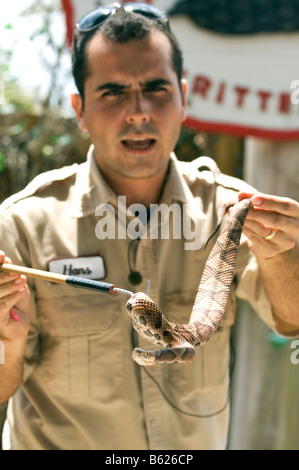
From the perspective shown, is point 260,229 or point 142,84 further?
point 142,84

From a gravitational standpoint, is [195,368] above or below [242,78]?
below

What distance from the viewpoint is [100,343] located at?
2.53 meters

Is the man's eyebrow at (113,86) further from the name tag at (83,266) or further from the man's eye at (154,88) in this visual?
the name tag at (83,266)

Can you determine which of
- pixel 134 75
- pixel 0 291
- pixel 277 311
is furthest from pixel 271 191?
pixel 0 291

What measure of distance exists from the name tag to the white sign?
1587mm

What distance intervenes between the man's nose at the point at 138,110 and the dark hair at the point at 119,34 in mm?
263

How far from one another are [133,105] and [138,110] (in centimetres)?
3

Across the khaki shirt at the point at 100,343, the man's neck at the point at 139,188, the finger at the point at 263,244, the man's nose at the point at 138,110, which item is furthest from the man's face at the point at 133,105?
the finger at the point at 263,244

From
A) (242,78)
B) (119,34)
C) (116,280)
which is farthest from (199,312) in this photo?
(242,78)

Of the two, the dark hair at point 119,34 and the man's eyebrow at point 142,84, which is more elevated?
the dark hair at point 119,34

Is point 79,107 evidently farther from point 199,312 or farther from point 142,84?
point 199,312

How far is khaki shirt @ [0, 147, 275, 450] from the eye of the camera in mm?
2494

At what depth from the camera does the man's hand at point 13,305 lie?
2.06 m

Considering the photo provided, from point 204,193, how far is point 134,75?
2.18 feet
